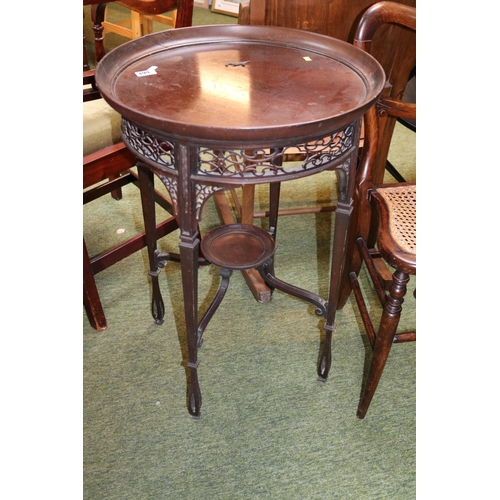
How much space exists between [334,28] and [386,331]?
115 cm

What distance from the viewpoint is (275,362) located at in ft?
6.07

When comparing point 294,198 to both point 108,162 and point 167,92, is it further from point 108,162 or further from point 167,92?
point 167,92

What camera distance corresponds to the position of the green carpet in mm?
1506

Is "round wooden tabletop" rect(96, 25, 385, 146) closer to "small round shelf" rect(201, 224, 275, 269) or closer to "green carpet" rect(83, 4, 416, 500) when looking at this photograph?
"small round shelf" rect(201, 224, 275, 269)

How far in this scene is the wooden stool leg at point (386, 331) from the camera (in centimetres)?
141

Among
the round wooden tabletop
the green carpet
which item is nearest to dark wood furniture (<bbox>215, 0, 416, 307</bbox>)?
the green carpet

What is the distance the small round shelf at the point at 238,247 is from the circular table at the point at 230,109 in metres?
0.02

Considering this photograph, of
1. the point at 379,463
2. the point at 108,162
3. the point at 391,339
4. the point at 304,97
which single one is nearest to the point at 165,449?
the point at 379,463

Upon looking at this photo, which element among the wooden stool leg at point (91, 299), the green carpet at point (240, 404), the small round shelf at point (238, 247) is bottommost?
the green carpet at point (240, 404)

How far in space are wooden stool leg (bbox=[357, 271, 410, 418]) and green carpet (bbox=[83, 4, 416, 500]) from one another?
0.10 m

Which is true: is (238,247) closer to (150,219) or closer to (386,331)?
(150,219)

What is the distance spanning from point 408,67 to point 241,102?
3.75ft

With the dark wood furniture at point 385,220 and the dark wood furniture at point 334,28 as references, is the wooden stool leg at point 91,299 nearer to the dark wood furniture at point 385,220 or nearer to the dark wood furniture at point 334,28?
the dark wood furniture at point 334,28

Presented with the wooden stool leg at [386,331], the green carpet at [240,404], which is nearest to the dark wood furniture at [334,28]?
the green carpet at [240,404]
